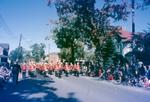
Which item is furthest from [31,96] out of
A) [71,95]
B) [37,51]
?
[37,51]

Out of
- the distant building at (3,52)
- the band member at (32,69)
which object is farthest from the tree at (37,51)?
the band member at (32,69)

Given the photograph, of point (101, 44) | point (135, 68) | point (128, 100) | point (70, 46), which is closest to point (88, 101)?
point (128, 100)

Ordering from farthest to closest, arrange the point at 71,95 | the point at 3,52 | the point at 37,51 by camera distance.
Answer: the point at 37,51 → the point at 3,52 → the point at 71,95

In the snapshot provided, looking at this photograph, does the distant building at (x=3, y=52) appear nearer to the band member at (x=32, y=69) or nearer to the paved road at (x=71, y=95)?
the band member at (x=32, y=69)

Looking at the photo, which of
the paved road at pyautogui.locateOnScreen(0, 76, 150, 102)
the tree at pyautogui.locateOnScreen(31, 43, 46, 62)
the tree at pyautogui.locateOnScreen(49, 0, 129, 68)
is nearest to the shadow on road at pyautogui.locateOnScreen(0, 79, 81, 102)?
the paved road at pyautogui.locateOnScreen(0, 76, 150, 102)

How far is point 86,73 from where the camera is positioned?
41.7m

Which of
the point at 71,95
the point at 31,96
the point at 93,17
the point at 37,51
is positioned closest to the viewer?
the point at 31,96

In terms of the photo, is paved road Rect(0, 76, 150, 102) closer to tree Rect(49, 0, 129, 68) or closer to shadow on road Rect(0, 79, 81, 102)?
shadow on road Rect(0, 79, 81, 102)

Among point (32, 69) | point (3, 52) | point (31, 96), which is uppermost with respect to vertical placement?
point (3, 52)

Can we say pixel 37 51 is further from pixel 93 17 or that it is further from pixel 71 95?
pixel 71 95

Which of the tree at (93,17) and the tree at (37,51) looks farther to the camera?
the tree at (37,51)

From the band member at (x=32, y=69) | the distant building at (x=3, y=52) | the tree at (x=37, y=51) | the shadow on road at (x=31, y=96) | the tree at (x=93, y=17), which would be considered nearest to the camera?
the shadow on road at (x=31, y=96)

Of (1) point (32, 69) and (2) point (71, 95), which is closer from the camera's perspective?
(2) point (71, 95)

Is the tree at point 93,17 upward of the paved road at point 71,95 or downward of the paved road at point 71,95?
upward
